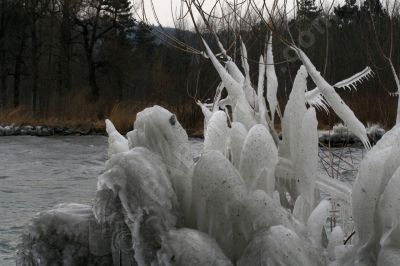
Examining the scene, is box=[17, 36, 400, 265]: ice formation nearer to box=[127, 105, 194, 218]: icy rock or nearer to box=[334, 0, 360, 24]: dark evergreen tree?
box=[127, 105, 194, 218]: icy rock

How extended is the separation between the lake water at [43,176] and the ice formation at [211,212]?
89 cm

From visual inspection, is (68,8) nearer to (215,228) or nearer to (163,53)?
(163,53)

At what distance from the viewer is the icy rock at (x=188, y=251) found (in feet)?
5.11

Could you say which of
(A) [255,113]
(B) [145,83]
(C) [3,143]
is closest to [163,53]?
(B) [145,83]

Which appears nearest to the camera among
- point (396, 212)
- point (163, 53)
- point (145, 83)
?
point (396, 212)

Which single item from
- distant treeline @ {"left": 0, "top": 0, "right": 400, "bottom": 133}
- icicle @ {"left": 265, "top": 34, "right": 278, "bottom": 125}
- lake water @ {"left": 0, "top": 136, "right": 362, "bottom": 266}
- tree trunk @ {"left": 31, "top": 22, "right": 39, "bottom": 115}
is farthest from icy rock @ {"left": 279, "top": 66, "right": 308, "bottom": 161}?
tree trunk @ {"left": 31, "top": 22, "right": 39, "bottom": 115}

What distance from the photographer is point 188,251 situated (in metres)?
1.57

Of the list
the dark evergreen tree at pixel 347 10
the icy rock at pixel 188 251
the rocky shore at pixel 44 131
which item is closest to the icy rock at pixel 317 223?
the icy rock at pixel 188 251

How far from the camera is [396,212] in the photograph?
1.57 m

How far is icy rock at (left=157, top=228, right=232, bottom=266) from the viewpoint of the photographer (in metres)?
1.56

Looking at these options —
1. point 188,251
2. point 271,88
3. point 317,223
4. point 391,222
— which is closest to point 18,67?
point 271,88

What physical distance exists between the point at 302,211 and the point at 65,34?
2488 cm

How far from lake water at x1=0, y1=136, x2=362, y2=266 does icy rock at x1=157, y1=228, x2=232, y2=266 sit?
1261mm

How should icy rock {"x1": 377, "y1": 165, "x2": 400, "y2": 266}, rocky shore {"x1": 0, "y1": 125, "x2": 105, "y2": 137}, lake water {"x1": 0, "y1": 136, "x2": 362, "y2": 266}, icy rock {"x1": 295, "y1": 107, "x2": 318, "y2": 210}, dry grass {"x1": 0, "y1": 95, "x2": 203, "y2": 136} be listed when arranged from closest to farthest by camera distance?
icy rock {"x1": 377, "y1": 165, "x2": 400, "y2": 266}
icy rock {"x1": 295, "y1": 107, "x2": 318, "y2": 210}
lake water {"x1": 0, "y1": 136, "x2": 362, "y2": 266}
rocky shore {"x1": 0, "y1": 125, "x2": 105, "y2": 137}
dry grass {"x1": 0, "y1": 95, "x2": 203, "y2": 136}
